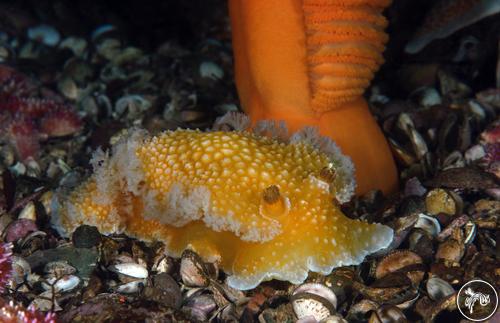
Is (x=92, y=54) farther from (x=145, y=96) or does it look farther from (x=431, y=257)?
(x=431, y=257)

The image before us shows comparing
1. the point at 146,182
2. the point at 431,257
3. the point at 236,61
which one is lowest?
the point at 431,257

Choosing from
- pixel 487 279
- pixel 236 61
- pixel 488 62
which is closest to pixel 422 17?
pixel 488 62

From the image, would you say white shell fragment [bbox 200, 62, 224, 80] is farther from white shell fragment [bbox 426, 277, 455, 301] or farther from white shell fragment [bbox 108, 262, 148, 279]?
white shell fragment [bbox 426, 277, 455, 301]

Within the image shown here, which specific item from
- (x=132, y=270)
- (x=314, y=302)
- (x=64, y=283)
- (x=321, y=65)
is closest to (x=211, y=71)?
(x=321, y=65)

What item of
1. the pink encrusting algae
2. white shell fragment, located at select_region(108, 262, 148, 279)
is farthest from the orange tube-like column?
the pink encrusting algae

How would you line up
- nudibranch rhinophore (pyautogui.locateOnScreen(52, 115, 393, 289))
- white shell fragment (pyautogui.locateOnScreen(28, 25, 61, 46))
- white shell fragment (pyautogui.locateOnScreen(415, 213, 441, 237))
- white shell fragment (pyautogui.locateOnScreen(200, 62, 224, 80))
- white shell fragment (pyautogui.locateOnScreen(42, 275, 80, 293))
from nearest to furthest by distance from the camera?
nudibranch rhinophore (pyautogui.locateOnScreen(52, 115, 393, 289)) < white shell fragment (pyautogui.locateOnScreen(42, 275, 80, 293)) < white shell fragment (pyautogui.locateOnScreen(415, 213, 441, 237)) < white shell fragment (pyautogui.locateOnScreen(200, 62, 224, 80)) < white shell fragment (pyautogui.locateOnScreen(28, 25, 61, 46))

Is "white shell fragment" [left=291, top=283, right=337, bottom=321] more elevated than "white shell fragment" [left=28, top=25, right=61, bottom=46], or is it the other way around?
"white shell fragment" [left=28, top=25, right=61, bottom=46]
